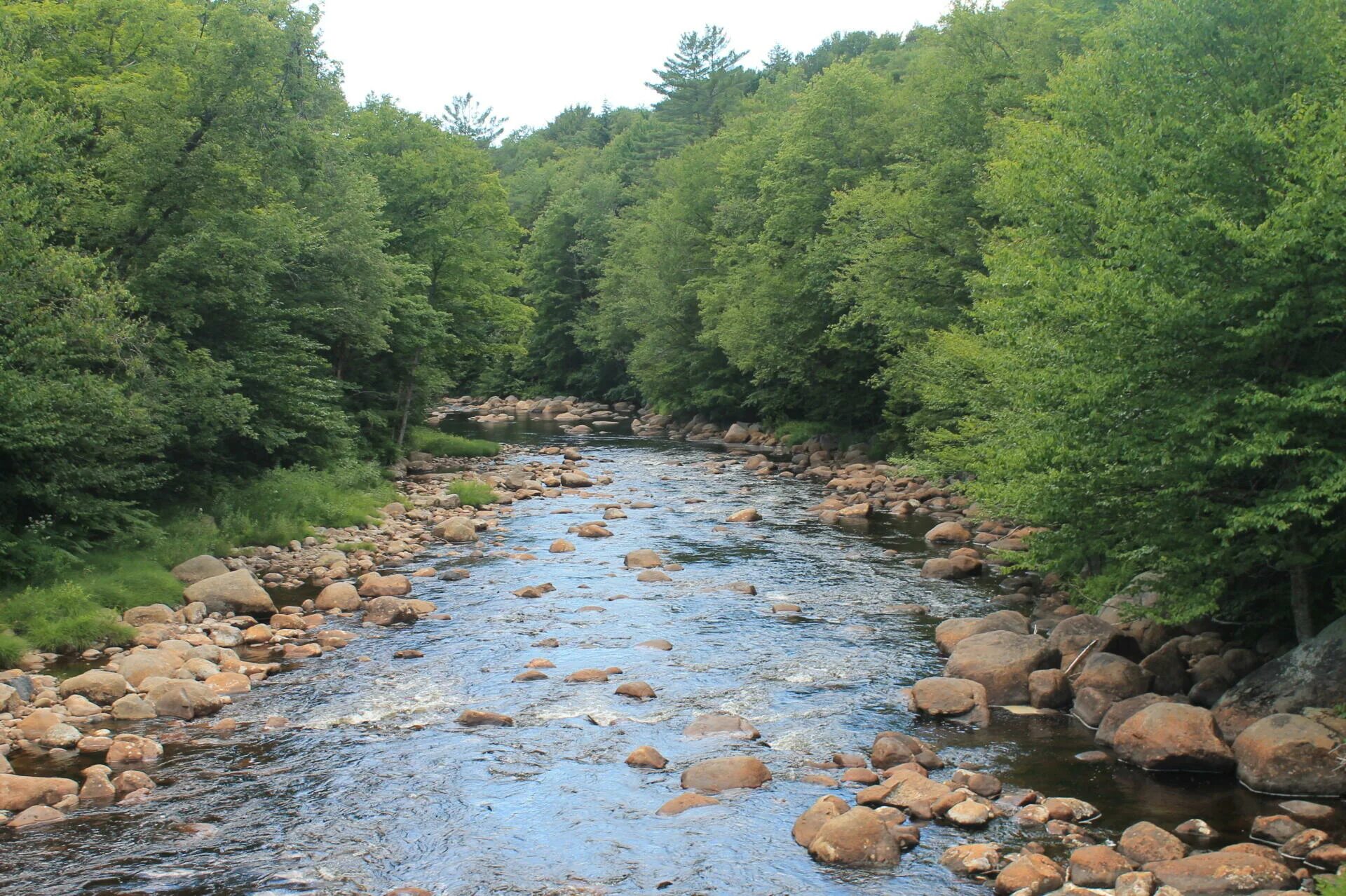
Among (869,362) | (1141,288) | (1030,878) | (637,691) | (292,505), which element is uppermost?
(1141,288)

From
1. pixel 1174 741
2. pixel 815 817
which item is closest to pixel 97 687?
pixel 815 817

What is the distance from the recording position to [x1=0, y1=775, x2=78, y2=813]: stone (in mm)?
10898

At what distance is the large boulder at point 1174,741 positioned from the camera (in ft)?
38.5

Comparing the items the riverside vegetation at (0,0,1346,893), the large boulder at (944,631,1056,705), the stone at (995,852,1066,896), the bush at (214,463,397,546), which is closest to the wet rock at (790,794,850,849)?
the riverside vegetation at (0,0,1346,893)

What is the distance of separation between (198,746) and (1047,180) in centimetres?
1418

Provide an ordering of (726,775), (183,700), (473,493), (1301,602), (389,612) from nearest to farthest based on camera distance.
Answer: (726,775) < (1301,602) < (183,700) < (389,612) < (473,493)

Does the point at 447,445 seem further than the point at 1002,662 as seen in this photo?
Yes

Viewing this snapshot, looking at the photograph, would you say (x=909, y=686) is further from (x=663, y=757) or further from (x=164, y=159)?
(x=164, y=159)

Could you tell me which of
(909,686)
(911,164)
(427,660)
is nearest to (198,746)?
(427,660)

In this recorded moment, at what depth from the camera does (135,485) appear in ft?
→ 61.9

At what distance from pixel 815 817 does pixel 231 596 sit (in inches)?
478

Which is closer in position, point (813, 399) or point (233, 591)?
point (233, 591)

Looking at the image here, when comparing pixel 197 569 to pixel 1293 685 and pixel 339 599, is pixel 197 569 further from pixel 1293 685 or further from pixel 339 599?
pixel 1293 685

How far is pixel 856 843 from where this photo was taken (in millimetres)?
9945
